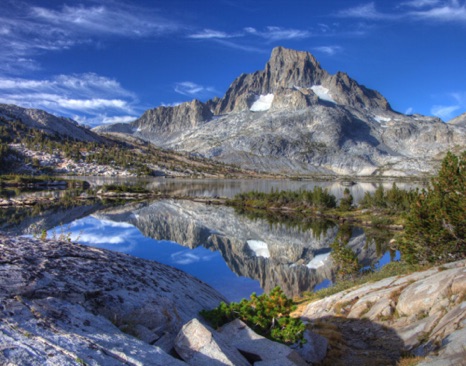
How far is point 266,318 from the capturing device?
1160cm

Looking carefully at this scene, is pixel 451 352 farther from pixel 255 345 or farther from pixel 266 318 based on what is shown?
pixel 255 345

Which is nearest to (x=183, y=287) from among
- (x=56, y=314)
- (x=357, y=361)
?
(x=56, y=314)

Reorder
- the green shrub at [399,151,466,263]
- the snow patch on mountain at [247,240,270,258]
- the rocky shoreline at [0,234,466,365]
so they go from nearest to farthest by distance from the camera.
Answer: the rocky shoreline at [0,234,466,365] → the green shrub at [399,151,466,263] → the snow patch on mountain at [247,240,270,258]

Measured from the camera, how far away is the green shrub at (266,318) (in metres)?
10.9

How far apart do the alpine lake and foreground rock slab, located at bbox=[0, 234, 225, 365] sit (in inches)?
882

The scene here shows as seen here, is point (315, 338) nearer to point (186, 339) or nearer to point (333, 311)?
point (186, 339)

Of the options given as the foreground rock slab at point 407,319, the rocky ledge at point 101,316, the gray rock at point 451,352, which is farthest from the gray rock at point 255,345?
the foreground rock slab at point 407,319

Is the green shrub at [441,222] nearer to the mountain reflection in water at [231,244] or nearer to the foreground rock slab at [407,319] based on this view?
the foreground rock slab at [407,319]

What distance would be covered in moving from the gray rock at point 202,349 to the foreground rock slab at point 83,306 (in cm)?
60

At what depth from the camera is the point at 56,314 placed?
21.8 feet

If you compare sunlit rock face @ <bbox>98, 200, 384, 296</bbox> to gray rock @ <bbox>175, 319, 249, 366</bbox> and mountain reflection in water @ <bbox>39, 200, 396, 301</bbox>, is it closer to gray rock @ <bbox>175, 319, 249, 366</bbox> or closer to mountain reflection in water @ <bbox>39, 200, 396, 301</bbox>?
mountain reflection in water @ <bbox>39, 200, 396, 301</bbox>

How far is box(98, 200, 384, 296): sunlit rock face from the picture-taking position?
154 ft

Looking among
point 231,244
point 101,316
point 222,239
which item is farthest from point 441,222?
point 222,239

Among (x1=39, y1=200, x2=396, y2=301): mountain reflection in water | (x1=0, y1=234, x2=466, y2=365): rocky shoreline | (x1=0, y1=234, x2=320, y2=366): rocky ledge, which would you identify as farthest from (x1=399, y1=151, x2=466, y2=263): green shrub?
(x1=0, y1=234, x2=320, y2=366): rocky ledge
